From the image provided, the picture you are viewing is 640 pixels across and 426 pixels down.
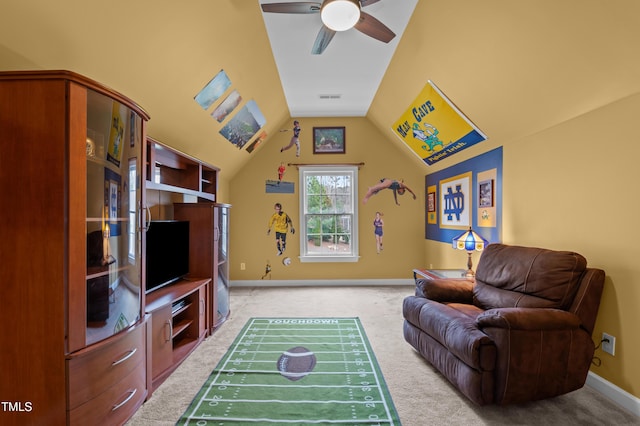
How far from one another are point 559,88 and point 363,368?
2.64 meters

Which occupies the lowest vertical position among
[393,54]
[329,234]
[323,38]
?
[329,234]

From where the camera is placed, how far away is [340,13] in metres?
2.00

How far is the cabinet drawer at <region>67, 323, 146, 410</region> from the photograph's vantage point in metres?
1.42

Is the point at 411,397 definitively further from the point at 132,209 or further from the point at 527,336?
the point at 132,209

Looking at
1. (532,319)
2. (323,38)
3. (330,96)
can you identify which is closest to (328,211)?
(330,96)

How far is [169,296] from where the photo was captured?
2.49 m

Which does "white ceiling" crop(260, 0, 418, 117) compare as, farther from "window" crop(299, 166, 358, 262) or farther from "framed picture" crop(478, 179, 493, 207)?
"framed picture" crop(478, 179, 493, 207)

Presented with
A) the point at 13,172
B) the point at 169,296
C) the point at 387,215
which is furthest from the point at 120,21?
the point at 387,215

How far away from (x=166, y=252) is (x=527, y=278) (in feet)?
10.0

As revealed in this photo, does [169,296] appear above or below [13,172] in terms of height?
below

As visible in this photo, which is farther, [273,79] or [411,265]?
[411,265]

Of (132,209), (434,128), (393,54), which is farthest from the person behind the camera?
(434,128)

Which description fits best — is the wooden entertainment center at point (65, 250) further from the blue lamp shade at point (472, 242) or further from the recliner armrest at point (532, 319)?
the blue lamp shade at point (472, 242)

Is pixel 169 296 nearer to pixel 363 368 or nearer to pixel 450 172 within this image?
pixel 363 368
